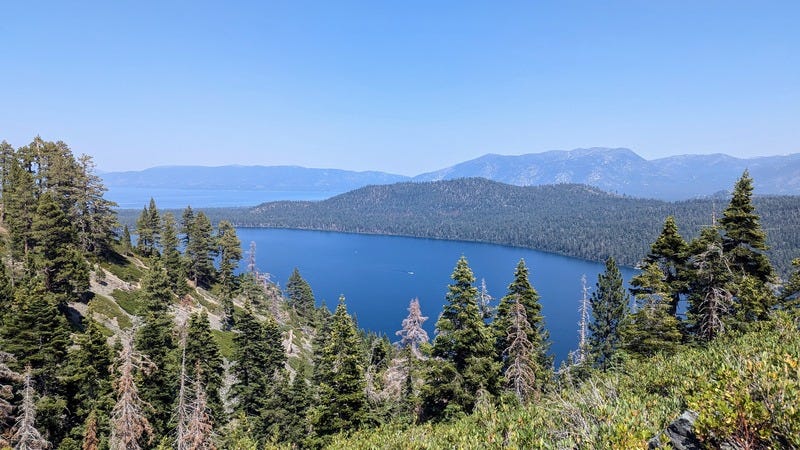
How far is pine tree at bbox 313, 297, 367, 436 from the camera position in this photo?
22062 millimetres

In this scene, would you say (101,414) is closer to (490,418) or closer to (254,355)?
(254,355)

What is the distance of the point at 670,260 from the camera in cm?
2591

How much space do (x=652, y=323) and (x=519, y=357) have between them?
729cm

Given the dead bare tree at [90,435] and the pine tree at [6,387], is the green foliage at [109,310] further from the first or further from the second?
the dead bare tree at [90,435]

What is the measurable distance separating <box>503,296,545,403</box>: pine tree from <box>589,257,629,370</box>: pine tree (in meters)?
19.3

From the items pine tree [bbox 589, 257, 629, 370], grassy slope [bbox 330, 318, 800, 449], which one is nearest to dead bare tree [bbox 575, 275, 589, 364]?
pine tree [bbox 589, 257, 629, 370]

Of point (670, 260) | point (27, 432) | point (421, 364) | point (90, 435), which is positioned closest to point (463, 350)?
point (421, 364)


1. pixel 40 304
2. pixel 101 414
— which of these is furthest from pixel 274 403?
pixel 40 304

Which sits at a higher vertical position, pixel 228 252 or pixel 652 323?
pixel 652 323

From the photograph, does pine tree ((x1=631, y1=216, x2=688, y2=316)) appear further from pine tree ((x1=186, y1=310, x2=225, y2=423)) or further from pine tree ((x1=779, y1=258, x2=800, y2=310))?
pine tree ((x1=186, y1=310, x2=225, y2=423))

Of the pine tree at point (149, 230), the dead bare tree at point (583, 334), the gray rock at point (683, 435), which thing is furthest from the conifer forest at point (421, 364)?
the pine tree at point (149, 230)

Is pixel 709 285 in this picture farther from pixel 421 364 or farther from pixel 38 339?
pixel 38 339

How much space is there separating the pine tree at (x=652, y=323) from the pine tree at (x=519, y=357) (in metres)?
5.60

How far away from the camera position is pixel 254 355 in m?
38.0
